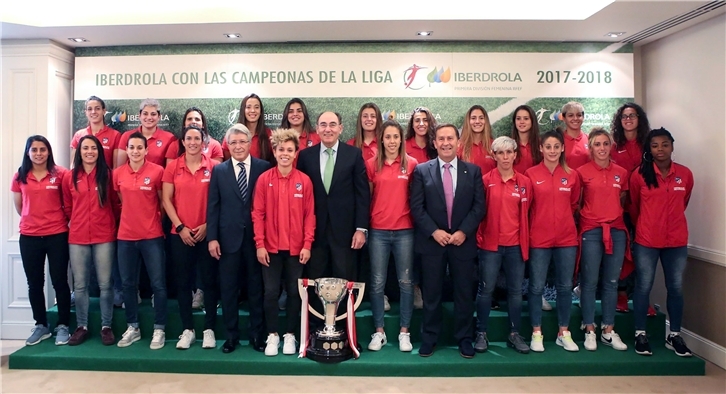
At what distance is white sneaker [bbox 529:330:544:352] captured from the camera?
143 inches

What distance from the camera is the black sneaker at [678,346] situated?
3.63 metres

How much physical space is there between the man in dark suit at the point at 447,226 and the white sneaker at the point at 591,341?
0.94m

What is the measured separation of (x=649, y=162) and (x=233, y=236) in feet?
10.5

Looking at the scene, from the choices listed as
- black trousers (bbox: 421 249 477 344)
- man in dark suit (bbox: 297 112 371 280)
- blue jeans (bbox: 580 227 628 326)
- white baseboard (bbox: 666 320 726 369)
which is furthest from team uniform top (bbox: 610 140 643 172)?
man in dark suit (bbox: 297 112 371 280)

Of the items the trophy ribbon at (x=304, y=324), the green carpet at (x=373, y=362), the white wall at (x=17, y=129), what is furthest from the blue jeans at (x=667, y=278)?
the white wall at (x=17, y=129)

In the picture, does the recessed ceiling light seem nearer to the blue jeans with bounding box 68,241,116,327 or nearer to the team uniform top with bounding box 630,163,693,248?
the team uniform top with bounding box 630,163,693,248

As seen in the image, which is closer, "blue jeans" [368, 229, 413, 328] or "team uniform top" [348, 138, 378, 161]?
"blue jeans" [368, 229, 413, 328]

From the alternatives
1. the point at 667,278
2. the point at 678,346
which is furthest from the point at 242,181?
the point at 678,346

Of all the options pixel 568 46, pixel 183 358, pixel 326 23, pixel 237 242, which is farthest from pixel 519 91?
pixel 183 358

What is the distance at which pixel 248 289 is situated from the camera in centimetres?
357

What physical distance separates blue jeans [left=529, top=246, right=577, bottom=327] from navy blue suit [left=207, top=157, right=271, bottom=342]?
6.76ft

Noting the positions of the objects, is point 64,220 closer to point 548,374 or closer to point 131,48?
point 131,48

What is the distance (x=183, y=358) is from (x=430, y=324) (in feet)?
5.98

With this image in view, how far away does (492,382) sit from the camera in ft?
11.0
